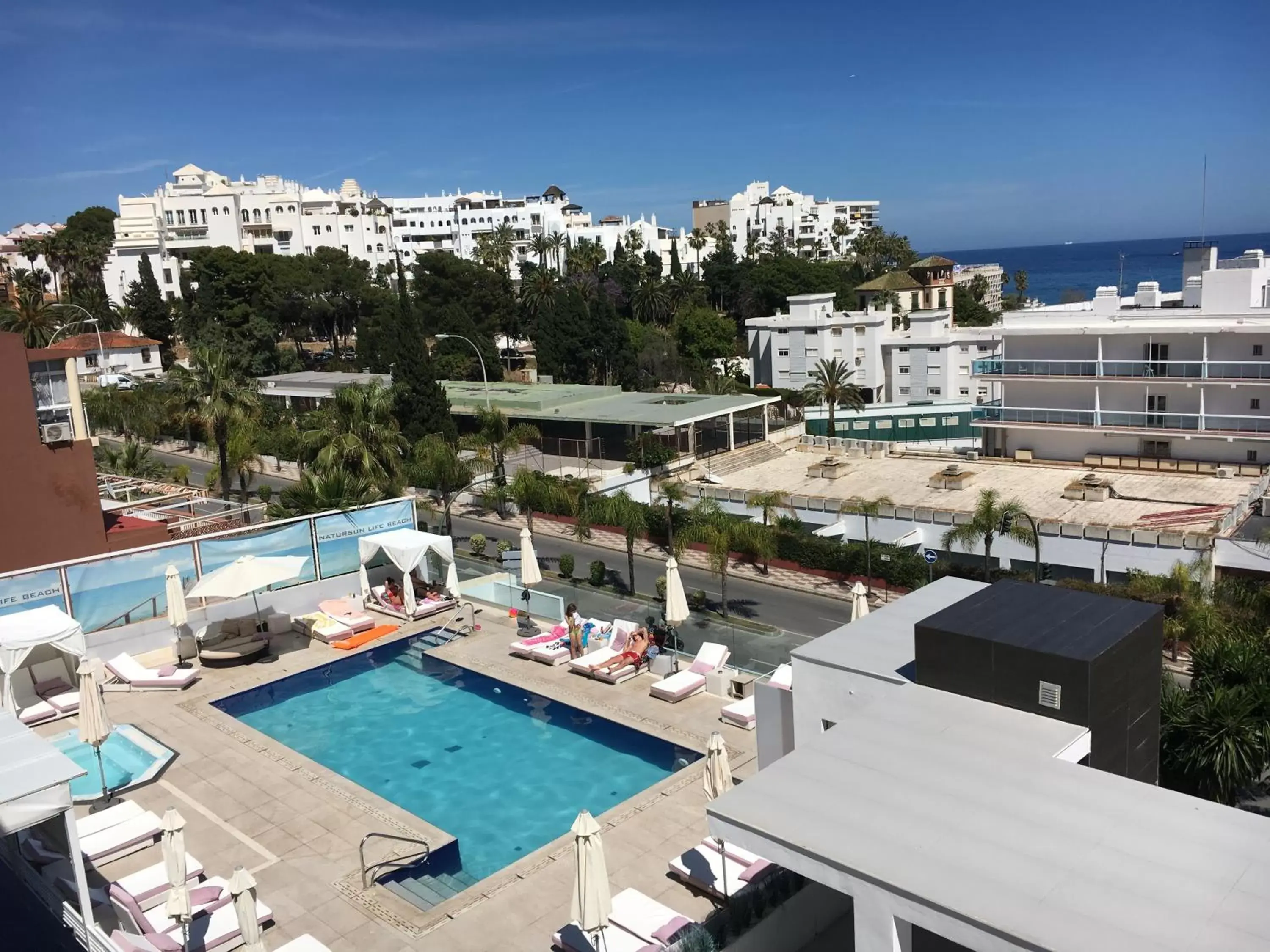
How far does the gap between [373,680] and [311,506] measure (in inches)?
307

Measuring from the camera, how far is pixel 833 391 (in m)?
53.9

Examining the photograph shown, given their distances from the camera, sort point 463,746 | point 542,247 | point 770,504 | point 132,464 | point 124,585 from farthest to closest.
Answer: point 542,247, point 132,464, point 770,504, point 124,585, point 463,746

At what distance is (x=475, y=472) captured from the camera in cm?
3906

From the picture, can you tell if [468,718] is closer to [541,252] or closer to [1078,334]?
[1078,334]

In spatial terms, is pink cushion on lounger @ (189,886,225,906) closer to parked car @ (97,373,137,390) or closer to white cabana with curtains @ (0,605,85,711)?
white cabana with curtains @ (0,605,85,711)

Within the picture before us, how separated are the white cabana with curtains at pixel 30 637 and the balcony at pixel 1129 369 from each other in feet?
126

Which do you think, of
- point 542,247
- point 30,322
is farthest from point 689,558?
point 542,247

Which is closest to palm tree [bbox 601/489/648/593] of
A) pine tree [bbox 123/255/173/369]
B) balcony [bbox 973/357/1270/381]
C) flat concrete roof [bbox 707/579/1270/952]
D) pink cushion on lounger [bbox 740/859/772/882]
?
pink cushion on lounger [bbox 740/859/772/882]

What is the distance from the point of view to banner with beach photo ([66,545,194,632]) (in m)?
22.8

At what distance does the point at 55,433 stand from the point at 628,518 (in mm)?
15117

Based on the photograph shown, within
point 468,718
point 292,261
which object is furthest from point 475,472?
point 292,261

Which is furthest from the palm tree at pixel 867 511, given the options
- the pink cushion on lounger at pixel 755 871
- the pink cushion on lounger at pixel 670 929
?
the pink cushion on lounger at pixel 670 929

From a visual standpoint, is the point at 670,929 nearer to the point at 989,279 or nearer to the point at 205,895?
the point at 205,895

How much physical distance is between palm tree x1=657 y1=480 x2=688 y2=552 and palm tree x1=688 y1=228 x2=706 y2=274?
3490 inches
